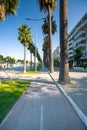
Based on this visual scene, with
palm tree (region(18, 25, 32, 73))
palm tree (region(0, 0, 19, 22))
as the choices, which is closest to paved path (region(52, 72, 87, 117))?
palm tree (region(0, 0, 19, 22))

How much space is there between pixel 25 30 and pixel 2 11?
30148 millimetres

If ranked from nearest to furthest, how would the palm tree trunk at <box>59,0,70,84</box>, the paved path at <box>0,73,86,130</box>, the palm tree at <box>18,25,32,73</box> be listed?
the paved path at <box>0,73,86,130</box> < the palm tree trunk at <box>59,0,70,84</box> < the palm tree at <box>18,25,32,73</box>

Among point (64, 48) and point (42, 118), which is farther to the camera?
point (64, 48)

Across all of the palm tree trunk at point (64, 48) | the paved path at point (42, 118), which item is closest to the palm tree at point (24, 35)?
the palm tree trunk at point (64, 48)

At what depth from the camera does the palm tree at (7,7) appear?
25203 mm

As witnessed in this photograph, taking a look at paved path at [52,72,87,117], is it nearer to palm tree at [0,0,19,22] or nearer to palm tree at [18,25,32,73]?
palm tree at [0,0,19,22]

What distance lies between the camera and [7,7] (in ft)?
85.0

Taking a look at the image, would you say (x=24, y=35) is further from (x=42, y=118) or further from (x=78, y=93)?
(x=42, y=118)

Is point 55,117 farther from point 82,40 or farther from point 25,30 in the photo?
point 82,40

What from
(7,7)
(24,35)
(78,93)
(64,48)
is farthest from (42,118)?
(24,35)

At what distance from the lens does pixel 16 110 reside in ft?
36.6

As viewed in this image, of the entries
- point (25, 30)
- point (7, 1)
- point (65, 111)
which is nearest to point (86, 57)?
point (25, 30)

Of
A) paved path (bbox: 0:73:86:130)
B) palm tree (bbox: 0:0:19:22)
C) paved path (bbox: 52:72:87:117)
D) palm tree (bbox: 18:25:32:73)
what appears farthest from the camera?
palm tree (bbox: 18:25:32:73)

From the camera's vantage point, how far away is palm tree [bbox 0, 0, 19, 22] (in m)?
25.2
